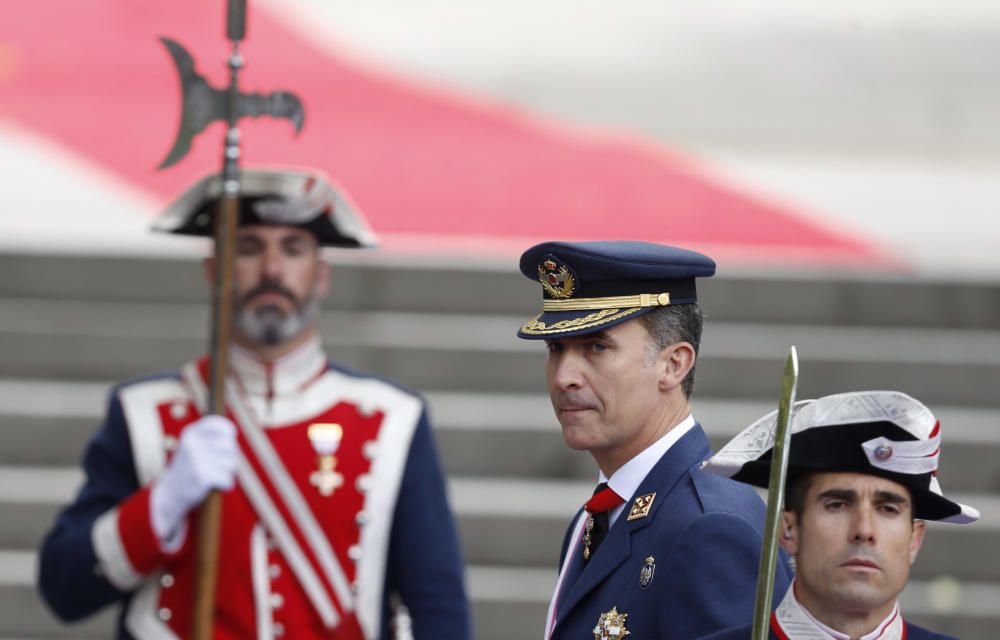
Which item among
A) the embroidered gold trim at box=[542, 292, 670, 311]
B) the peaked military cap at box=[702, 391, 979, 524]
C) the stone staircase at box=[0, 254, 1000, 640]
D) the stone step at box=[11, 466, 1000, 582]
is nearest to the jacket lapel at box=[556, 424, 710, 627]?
the embroidered gold trim at box=[542, 292, 670, 311]

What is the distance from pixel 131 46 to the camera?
337 inches

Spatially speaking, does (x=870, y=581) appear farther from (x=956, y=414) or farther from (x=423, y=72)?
(x=423, y=72)

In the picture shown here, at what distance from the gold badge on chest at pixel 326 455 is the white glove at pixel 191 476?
215 millimetres

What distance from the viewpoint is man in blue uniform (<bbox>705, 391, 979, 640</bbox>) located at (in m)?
2.30

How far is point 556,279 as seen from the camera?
9.85 ft

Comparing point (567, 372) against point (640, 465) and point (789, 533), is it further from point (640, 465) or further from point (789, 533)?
point (789, 533)

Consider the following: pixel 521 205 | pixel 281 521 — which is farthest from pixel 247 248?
pixel 521 205

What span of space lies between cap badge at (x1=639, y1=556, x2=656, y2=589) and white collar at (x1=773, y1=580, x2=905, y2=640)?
36 centimetres

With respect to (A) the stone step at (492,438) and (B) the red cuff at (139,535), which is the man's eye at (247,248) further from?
(A) the stone step at (492,438)

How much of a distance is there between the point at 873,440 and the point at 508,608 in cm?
410

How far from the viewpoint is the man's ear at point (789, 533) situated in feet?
7.79

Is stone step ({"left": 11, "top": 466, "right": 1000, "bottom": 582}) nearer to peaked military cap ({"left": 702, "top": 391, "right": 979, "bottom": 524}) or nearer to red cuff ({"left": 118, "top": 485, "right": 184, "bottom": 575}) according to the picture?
red cuff ({"left": 118, "top": 485, "right": 184, "bottom": 575})

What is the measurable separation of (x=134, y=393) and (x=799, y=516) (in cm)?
233

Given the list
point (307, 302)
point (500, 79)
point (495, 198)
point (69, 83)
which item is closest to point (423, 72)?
point (500, 79)
